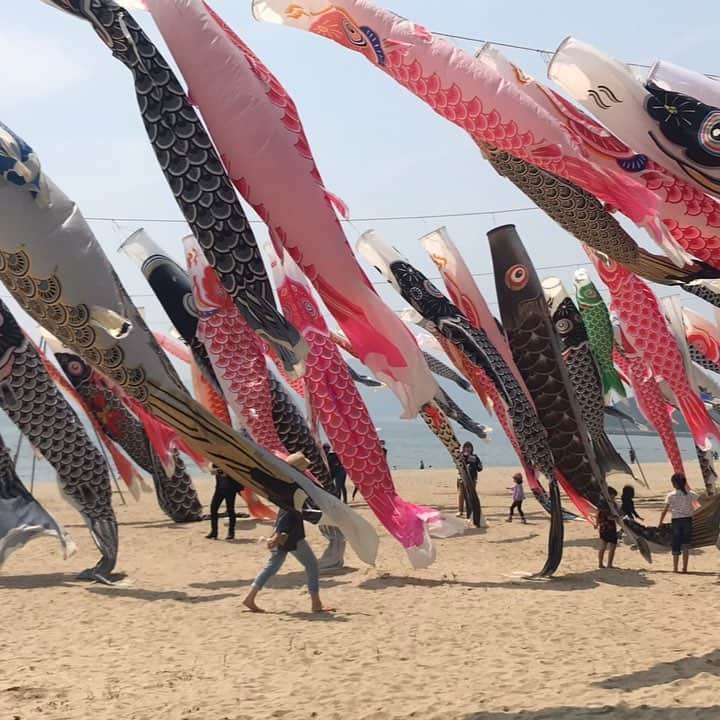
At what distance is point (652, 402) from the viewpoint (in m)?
16.2

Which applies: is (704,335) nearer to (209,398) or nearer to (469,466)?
(469,466)

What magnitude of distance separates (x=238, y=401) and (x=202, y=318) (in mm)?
1211

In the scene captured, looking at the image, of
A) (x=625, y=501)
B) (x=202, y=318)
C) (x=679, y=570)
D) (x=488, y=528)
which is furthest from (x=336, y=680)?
(x=488, y=528)

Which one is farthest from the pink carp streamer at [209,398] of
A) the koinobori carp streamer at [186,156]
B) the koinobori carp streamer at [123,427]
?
the koinobori carp streamer at [186,156]

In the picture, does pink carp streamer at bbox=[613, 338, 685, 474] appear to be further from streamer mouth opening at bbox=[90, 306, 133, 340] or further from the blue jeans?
streamer mouth opening at bbox=[90, 306, 133, 340]

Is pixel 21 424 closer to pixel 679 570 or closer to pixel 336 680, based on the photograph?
pixel 336 680

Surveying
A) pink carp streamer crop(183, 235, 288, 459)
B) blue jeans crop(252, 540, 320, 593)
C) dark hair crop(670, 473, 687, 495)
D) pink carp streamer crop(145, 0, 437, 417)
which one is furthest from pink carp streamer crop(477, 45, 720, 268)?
pink carp streamer crop(183, 235, 288, 459)

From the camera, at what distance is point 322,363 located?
10.2 m

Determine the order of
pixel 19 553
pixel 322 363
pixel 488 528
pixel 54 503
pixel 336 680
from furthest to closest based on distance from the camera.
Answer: pixel 54 503 < pixel 488 528 < pixel 19 553 < pixel 322 363 < pixel 336 680

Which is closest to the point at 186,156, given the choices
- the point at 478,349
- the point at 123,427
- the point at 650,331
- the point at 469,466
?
the point at 478,349

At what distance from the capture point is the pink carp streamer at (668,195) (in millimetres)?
7676

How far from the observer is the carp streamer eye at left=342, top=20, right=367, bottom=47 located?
Result: 884 centimetres

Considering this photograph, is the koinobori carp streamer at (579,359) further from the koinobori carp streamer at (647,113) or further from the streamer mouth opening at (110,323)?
the streamer mouth opening at (110,323)

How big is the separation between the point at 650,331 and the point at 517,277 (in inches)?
284
